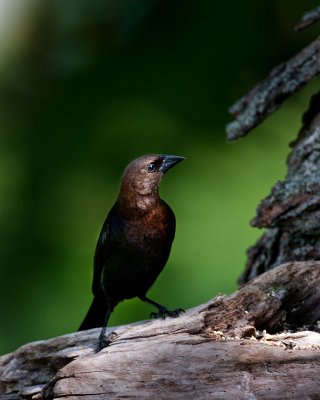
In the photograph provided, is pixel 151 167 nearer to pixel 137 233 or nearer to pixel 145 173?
pixel 145 173

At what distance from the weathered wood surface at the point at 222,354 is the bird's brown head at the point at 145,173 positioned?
87 centimetres

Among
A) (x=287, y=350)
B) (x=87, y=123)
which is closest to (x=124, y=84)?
(x=87, y=123)

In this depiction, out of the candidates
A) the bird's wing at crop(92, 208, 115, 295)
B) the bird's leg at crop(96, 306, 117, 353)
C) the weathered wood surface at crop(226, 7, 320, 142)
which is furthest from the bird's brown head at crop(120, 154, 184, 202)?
the bird's leg at crop(96, 306, 117, 353)

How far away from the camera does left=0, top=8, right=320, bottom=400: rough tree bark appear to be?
3.26m

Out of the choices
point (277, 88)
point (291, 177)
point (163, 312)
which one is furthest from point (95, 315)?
point (277, 88)

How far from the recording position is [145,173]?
4527mm

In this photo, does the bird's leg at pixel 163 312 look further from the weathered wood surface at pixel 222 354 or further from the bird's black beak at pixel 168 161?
the bird's black beak at pixel 168 161

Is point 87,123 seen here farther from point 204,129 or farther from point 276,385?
point 276,385

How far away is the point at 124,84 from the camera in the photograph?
462 cm

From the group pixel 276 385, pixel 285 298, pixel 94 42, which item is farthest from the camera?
pixel 94 42

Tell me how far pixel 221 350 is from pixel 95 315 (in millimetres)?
1522

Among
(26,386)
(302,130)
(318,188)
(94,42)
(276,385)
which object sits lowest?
(276,385)

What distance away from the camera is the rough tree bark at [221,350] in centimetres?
326

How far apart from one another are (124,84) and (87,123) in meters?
0.24
